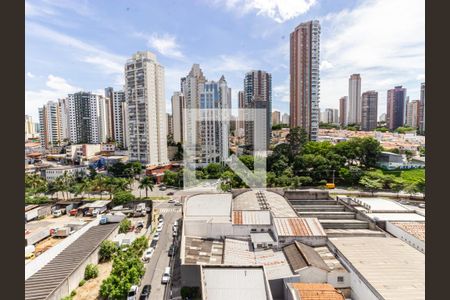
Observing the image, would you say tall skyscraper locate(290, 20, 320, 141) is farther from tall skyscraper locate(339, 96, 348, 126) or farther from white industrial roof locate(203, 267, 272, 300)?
tall skyscraper locate(339, 96, 348, 126)

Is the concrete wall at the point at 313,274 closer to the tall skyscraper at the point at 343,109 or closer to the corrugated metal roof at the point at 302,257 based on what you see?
the corrugated metal roof at the point at 302,257

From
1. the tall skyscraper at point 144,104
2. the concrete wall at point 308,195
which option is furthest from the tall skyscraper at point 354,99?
the concrete wall at point 308,195

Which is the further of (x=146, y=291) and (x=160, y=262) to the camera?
(x=160, y=262)

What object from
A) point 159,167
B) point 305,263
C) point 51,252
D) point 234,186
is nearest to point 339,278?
point 305,263

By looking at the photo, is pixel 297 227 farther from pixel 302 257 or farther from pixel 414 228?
pixel 414 228

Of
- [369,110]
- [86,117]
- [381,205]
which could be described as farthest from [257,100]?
[86,117]

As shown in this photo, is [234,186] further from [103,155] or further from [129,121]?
[103,155]
